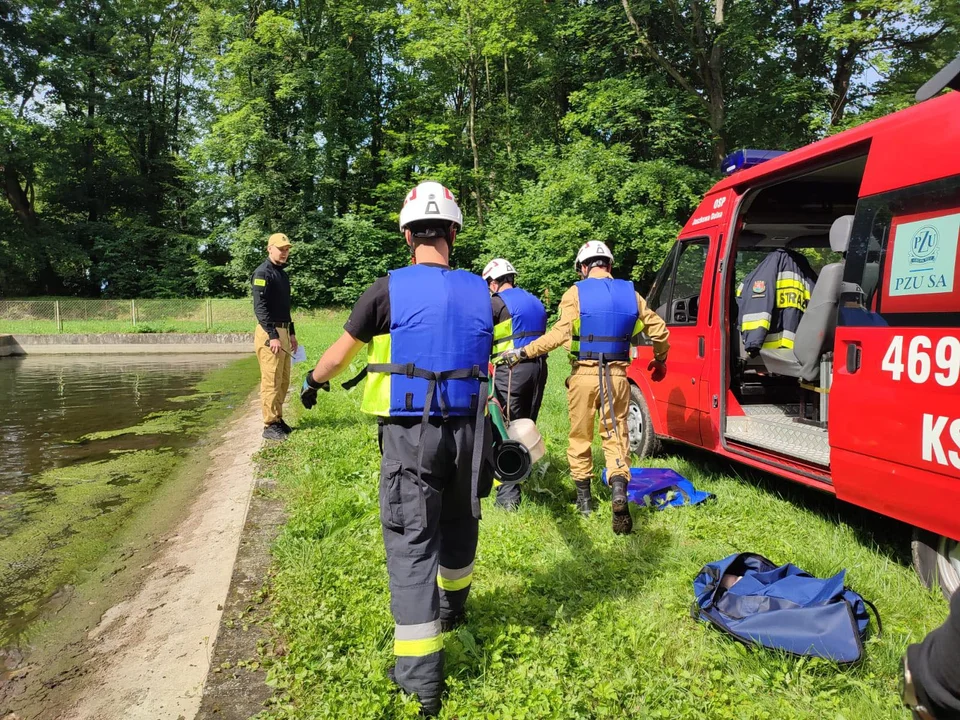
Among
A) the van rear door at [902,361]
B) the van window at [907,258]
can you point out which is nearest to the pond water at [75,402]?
the van rear door at [902,361]

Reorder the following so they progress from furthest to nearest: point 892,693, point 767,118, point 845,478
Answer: point 767,118, point 845,478, point 892,693

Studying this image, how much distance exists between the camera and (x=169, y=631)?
3316mm

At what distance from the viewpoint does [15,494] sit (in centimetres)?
576

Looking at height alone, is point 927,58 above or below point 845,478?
above

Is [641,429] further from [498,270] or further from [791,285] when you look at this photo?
[498,270]

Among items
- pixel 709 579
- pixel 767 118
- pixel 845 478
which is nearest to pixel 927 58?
pixel 767 118

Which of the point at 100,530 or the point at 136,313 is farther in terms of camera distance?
the point at 136,313

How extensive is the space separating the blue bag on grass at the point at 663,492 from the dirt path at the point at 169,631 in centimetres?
287

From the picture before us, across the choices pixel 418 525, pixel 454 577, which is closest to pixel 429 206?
pixel 418 525

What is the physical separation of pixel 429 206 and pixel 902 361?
252cm

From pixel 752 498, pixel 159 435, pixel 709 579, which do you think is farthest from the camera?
pixel 159 435

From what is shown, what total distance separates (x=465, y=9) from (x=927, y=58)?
16323 mm

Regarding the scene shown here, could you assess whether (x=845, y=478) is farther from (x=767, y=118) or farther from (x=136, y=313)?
(x=136, y=313)

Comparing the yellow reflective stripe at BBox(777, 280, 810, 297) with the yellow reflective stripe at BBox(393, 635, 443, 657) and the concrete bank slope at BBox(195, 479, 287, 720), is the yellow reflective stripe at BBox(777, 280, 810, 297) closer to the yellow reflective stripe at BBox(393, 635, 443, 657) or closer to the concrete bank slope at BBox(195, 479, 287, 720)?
the yellow reflective stripe at BBox(393, 635, 443, 657)
